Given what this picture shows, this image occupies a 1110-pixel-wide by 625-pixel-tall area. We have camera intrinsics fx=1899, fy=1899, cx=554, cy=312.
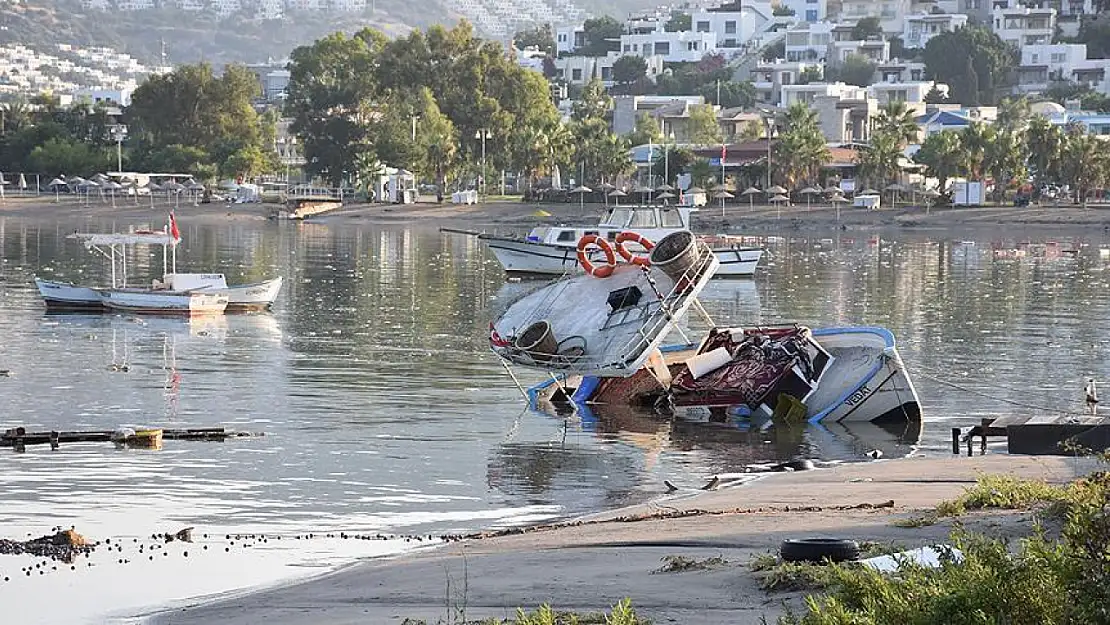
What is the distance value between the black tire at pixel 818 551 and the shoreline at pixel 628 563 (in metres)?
0.42

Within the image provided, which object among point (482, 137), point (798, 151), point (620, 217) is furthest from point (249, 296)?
point (482, 137)

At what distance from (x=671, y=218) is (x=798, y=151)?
65128mm

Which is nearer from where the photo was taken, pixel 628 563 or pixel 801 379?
pixel 628 563

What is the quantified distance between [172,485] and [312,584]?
26.0 ft

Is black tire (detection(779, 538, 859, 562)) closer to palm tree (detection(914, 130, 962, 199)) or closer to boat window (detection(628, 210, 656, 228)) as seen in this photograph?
boat window (detection(628, 210, 656, 228))

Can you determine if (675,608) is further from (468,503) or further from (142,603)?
(468,503)

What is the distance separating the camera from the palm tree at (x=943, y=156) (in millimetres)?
131375

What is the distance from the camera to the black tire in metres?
15.4

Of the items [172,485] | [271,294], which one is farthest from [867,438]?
[271,294]

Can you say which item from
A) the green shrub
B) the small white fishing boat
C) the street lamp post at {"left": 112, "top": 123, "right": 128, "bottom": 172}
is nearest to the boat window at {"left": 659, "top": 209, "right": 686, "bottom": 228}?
the small white fishing boat

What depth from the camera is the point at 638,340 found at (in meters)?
34.6

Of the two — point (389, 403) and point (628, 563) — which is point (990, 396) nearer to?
point (389, 403)

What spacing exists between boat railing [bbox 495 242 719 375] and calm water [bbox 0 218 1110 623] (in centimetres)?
109

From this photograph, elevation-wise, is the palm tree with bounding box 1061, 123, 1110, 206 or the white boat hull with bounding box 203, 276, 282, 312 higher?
the palm tree with bounding box 1061, 123, 1110, 206
